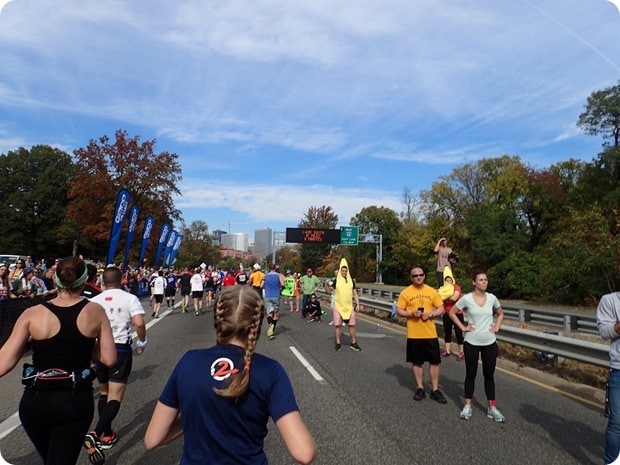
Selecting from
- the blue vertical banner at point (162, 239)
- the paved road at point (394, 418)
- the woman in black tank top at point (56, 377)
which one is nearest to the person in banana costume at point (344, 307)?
the paved road at point (394, 418)

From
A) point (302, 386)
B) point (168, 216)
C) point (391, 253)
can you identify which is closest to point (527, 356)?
point (302, 386)

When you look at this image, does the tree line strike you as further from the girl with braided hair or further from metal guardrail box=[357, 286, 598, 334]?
the girl with braided hair

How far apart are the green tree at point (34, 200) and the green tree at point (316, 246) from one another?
121ft

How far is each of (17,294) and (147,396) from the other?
9.86 metres

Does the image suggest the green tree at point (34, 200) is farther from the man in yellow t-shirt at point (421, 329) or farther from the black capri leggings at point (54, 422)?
the black capri leggings at point (54, 422)

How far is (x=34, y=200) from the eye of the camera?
6900 cm

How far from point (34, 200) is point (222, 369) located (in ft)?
254

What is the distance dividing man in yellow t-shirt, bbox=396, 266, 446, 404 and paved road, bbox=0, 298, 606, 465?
1.16 ft

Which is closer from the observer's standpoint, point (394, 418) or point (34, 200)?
point (394, 418)

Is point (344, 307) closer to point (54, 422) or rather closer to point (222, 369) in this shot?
point (54, 422)

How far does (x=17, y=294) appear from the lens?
14.5 metres

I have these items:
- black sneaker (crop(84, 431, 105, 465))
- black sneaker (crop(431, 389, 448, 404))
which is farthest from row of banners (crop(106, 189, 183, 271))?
black sneaker (crop(84, 431, 105, 465))

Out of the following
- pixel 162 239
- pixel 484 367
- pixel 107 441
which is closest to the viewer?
pixel 107 441

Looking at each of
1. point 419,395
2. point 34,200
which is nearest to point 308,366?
point 419,395
